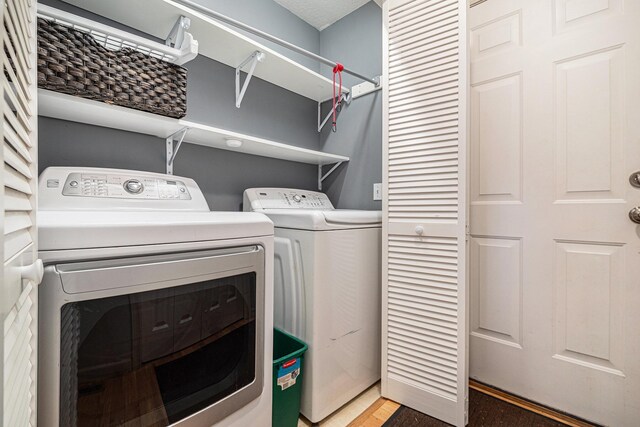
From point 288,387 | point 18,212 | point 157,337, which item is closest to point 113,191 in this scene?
point 157,337

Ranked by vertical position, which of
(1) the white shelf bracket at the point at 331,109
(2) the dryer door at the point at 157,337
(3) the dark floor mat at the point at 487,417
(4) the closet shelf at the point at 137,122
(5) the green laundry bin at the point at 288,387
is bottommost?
(3) the dark floor mat at the point at 487,417

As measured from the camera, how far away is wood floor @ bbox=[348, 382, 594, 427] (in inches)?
54.6

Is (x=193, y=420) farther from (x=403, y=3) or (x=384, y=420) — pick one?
(x=403, y=3)

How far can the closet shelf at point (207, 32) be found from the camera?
1.29 m

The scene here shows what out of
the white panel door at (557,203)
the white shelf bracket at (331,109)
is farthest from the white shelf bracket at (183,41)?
the white panel door at (557,203)

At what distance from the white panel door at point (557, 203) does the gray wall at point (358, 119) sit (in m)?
0.60

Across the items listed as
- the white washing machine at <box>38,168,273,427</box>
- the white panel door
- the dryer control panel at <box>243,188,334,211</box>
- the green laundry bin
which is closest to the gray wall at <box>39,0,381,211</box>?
the dryer control panel at <box>243,188,334,211</box>

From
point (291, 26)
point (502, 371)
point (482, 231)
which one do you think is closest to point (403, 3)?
point (291, 26)

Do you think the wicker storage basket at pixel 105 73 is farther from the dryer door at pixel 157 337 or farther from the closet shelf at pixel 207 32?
the dryer door at pixel 157 337

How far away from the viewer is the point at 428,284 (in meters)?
1.45

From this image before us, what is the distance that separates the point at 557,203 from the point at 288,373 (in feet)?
4.99

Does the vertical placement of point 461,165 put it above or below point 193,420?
above

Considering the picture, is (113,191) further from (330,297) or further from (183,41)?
(330,297)

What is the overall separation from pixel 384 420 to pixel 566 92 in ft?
6.01
